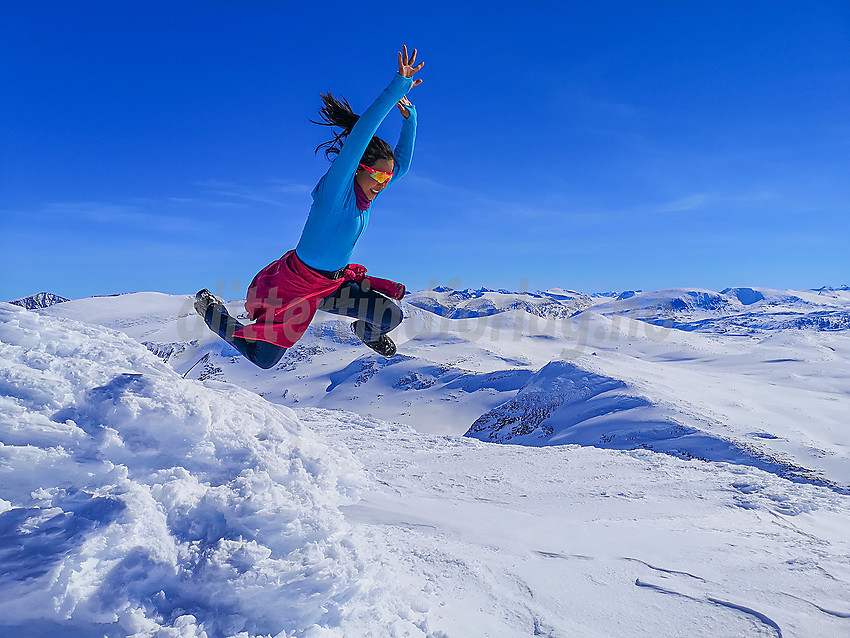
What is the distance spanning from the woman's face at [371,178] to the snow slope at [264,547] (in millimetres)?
2307

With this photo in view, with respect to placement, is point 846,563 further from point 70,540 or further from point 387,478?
point 70,540

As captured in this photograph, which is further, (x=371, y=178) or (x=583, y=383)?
(x=583, y=383)

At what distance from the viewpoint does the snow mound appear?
241cm

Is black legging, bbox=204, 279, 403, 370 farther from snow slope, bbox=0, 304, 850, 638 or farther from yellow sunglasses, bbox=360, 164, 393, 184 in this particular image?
yellow sunglasses, bbox=360, 164, 393, 184

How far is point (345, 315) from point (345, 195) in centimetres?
160

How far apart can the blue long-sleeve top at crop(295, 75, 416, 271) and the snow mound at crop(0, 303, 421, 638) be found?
5.58 ft

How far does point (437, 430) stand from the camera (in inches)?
2466

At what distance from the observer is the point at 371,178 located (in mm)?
3699

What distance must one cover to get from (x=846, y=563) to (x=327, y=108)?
712 cm

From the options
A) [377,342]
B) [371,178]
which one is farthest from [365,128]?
[377,342]

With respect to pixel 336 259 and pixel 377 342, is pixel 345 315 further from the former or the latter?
pixel 336 259

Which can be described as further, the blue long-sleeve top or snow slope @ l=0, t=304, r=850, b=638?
the blue long-sleeve top

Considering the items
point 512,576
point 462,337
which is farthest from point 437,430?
point 462,337

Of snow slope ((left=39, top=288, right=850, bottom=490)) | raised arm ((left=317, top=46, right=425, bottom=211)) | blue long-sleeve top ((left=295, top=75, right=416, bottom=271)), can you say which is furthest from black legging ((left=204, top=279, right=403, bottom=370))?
snow slope ((left=39, top=288, right=850, bottom=490))
